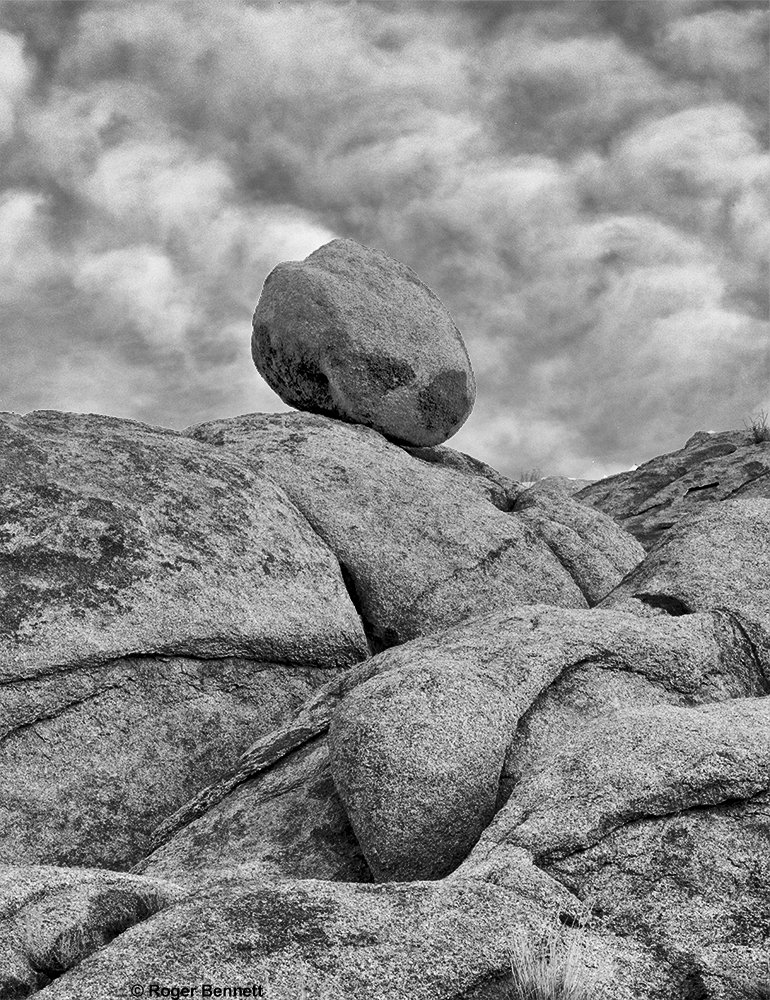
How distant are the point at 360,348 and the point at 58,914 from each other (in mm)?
14507

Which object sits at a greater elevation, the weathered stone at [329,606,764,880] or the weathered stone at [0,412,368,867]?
the weathered stone at [0,412,368,867]

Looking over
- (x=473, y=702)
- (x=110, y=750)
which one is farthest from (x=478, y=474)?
(x=473, y=702)

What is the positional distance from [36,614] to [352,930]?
673cm

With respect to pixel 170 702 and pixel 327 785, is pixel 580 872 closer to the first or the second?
pixel 327 785

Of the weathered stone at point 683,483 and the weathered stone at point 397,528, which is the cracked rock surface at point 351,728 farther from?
the weathered stone at point 683,483

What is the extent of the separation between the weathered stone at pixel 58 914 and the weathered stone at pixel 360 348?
13837 mm

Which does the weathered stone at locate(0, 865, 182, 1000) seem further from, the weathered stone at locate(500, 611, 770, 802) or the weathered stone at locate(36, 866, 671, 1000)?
the weathered stone at locate(500, 611, 770, 802)

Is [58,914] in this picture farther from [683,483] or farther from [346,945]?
[683,483]

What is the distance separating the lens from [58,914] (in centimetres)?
715

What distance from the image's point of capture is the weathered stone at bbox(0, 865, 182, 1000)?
681 centimetres

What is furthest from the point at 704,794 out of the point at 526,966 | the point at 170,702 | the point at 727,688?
the point at 170,702

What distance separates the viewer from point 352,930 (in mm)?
6727

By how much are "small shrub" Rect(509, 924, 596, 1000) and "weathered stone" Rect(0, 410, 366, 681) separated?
689 centimetres

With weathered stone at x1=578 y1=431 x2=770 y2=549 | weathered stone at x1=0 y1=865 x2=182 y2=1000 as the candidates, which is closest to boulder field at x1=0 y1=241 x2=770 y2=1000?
weathered stone at x1=0 y1=865 x2=182 y2=1000
